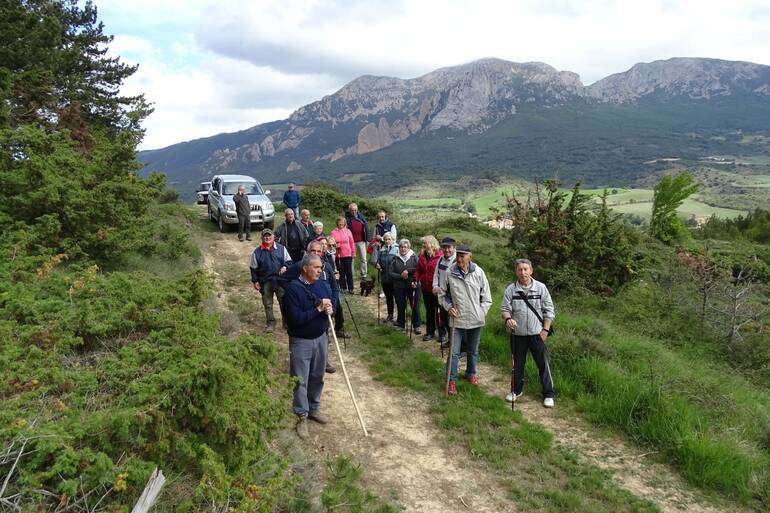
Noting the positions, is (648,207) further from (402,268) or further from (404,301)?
(402,268)

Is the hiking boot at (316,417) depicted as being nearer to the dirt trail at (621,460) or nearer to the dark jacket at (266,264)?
the dirt trail at (621,460)

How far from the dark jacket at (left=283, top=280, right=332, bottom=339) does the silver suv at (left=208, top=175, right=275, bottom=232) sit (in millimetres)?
12228

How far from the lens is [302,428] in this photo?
16.9 ft

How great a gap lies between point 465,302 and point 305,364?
2433mm

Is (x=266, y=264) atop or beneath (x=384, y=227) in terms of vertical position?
beneath

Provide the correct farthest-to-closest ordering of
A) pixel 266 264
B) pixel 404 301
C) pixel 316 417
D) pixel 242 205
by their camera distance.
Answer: pixel 242 205
pixel 404 301
pixel 266 264
pixel 316 417

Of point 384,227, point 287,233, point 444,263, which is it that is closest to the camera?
point 444,263

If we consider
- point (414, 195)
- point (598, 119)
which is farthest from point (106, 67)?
point (598, 119)

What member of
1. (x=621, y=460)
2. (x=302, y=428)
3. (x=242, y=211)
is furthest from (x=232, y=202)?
(x=621, y=460)

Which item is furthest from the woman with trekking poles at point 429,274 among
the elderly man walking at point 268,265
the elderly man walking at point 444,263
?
the elderly man walking at point 268,265

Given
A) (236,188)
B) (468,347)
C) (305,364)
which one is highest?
(236,188)

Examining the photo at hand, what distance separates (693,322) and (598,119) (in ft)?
690

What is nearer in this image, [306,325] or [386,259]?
[306,325]

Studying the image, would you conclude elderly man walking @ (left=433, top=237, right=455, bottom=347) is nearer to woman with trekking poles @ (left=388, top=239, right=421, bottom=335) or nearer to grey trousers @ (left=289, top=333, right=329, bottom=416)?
woman with trekking poles @ (left=388, top=239, right=421, bottom=335)
